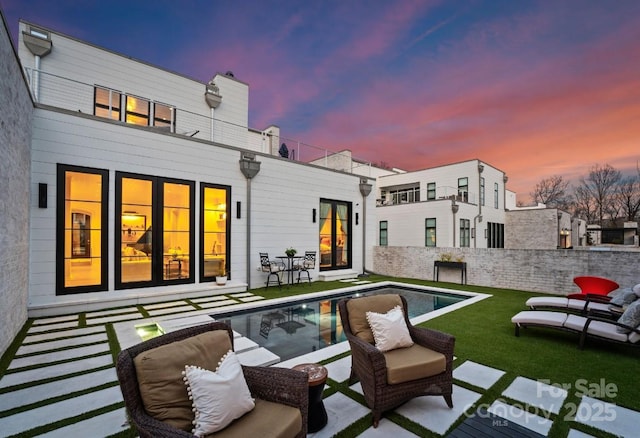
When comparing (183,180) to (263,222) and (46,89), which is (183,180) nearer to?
(263,222)

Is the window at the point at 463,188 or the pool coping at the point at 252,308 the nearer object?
the pool coping at the point at 252,308

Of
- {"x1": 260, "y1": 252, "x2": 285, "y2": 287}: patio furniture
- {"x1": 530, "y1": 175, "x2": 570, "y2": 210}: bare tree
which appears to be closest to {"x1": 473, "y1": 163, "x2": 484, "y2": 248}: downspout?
{"x1": 260, "y1": 252, "x2": 285, "y2": 287}: patio furniture

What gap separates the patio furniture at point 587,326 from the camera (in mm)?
3283

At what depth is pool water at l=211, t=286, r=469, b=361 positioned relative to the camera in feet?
13.0

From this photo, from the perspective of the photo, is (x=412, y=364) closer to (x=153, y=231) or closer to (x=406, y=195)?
(x=153, y=231)

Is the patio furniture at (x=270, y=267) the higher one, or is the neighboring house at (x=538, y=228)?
the neighboring house at (x=538, y=228)

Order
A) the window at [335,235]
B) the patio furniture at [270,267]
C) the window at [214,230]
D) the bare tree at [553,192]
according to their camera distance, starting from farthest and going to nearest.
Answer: the bare tree at [553,192]
the window at [335,235]
the patio furniture at [270,267]
the window at [214,230]

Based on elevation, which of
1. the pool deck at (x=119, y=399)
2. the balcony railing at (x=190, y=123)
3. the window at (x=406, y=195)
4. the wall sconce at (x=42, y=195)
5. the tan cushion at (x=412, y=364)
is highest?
the balcony railing at (x=190, y=123)

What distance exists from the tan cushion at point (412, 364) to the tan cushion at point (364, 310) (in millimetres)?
287

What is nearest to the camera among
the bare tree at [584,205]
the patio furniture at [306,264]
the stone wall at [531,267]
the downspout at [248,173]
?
the stone wall at [531,267]

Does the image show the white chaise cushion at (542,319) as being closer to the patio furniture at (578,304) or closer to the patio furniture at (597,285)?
the patio furniture at (578,304)

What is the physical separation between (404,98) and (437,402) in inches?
434

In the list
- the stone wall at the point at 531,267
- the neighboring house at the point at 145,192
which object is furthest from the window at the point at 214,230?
the stone wall at the point at 531,267

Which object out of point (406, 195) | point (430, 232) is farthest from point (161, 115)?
point (406, 195)
